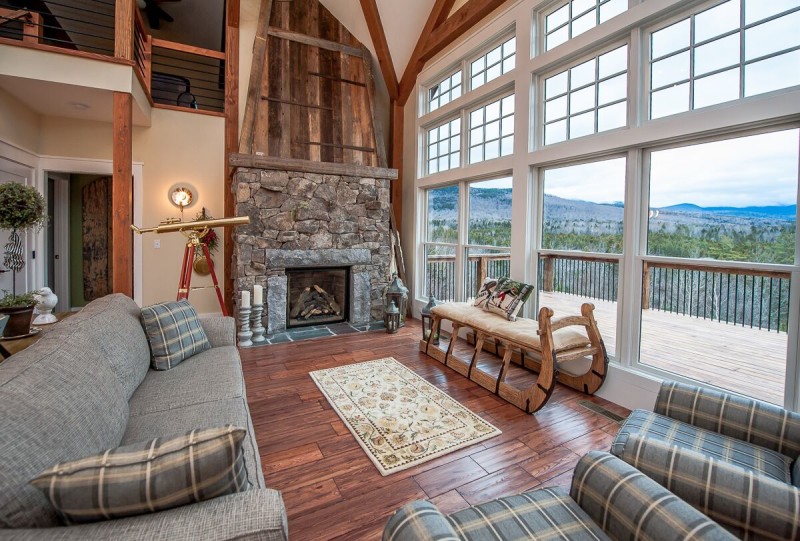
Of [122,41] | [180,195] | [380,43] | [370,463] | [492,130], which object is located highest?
[380,43]

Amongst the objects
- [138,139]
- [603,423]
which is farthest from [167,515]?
[138,139]

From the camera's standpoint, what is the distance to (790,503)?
1062mm

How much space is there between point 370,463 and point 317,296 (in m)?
3.45

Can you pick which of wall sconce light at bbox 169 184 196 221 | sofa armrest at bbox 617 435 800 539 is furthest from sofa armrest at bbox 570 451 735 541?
wall sconce light at bbox 169 184 196 221

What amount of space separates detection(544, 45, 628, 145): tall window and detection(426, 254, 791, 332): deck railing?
1091 mm

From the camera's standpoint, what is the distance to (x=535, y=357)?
359cm

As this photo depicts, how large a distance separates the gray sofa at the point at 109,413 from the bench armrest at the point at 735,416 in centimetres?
179

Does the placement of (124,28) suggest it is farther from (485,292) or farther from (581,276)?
(581,276)

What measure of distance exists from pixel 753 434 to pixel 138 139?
6314 mm

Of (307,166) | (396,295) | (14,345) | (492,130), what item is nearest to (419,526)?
(14,345)

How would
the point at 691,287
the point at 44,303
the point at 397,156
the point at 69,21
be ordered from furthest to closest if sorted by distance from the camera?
the point at 69,21, the point at 397,156, the point at 44,303, the point at 691,287

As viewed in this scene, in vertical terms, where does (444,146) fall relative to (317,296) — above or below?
above

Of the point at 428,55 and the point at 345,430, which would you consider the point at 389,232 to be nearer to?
the point at 428,55

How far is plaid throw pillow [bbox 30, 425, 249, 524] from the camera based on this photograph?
88 cm
